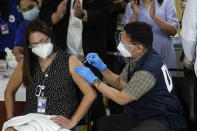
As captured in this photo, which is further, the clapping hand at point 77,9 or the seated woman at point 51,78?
the clapping hand at point 77,9

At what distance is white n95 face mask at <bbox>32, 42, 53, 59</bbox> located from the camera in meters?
1.96

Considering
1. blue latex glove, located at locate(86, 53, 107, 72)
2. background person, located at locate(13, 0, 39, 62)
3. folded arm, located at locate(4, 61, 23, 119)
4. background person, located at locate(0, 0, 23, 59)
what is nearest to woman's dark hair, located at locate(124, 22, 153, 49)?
blue latex glove, located at locate(86, 53, 107, 72)

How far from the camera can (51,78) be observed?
2000 millimetres

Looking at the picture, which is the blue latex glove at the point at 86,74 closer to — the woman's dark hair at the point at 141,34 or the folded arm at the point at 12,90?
the woman's dark hair at the point at 141,34

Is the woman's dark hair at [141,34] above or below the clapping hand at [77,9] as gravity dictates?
below

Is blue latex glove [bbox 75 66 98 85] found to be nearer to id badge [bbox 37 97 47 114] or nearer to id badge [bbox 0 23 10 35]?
id badge [bbox 37 97 47 114]

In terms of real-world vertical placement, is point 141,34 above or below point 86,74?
above

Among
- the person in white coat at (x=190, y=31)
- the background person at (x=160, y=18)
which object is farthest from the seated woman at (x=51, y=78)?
the background person at (x=160, y=18)

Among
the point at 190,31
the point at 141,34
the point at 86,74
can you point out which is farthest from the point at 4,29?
the point at 190,31

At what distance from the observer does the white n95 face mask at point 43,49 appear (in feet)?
6.42

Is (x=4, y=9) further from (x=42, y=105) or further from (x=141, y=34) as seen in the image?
(x=141, y=34)

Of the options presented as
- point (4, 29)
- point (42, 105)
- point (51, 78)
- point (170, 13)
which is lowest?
point (42, 105)

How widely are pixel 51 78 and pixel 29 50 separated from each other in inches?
9.3

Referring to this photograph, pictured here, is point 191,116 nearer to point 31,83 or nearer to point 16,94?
point 31,83
